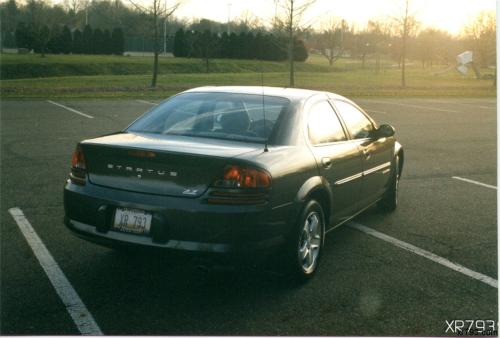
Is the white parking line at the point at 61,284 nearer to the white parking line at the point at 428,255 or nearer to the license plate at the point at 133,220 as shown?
the license plate at the point at 133,220

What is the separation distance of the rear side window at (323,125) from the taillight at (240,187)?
38.2 inches

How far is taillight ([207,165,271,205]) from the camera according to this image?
3.89 metres

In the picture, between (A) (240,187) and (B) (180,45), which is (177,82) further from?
(A) (240,187)

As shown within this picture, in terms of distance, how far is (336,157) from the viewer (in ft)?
16.4

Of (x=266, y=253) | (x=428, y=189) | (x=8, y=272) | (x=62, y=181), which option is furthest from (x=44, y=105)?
(x=266, y=253)

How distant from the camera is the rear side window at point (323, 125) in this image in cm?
494

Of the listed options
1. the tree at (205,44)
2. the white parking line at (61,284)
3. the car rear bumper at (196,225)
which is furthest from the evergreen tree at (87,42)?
the car rear bumper at (196,225)

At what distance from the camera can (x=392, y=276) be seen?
4.73 metres

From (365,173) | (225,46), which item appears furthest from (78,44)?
(365,173)

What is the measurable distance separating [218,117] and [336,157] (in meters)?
1.01

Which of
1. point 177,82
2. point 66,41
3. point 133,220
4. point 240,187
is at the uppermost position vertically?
point 66,41

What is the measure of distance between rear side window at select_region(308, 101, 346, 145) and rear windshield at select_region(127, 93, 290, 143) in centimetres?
28

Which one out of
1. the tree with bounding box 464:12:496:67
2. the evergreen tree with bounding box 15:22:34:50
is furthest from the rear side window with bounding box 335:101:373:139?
the evergreen tree with bounding box 15:22:34:50

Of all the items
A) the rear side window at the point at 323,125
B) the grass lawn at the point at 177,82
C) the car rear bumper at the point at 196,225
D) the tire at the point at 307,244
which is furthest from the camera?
the grass lawn at the point at 177,82
